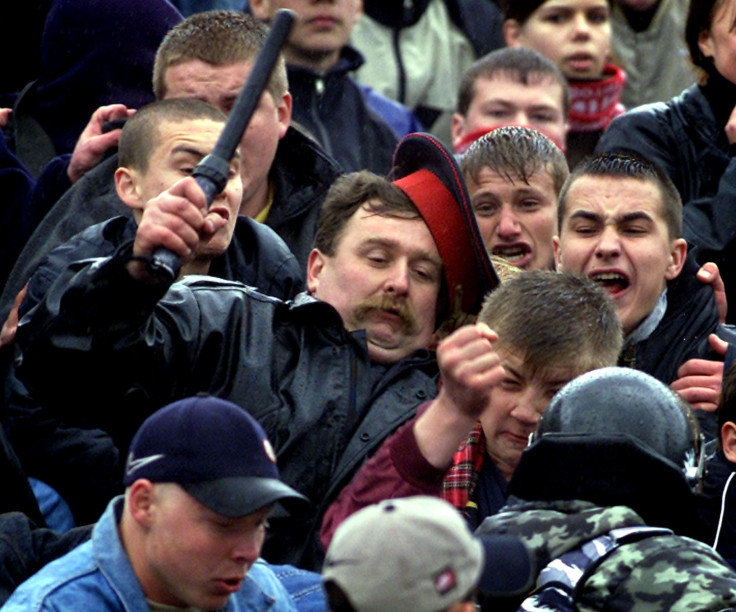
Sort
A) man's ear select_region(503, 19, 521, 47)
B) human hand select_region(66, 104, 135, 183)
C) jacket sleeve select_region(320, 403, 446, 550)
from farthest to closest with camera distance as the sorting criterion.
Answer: man's ear select_region(503, 19, 521, 47), human hand select_region(66, 104, 135, 183), jacket sleeve select_region(320, 403, 446, 550)

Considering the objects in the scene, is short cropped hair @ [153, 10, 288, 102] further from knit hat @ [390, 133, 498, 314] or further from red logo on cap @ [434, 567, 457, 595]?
red logo on cap @ [434, 567, 457, 595]

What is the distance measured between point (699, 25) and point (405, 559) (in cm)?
412

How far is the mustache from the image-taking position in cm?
525

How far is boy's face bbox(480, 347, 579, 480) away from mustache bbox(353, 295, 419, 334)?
53 cm

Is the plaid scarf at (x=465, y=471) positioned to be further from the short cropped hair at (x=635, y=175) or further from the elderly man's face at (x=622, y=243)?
the short cropped hair at (x=635, y=175)

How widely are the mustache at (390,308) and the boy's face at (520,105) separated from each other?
7.44 feet

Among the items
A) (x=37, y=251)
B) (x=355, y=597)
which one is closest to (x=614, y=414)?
(x=355, y=597)

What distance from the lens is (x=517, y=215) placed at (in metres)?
6.30

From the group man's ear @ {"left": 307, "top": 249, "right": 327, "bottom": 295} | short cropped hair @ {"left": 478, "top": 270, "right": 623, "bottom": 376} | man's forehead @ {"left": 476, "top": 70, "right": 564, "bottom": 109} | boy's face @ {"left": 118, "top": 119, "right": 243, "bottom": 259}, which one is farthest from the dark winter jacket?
short cropped hair @ {"left": 478, "top": 270, "right": 623, "bottom": 376}

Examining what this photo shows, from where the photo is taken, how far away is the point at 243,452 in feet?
12.7

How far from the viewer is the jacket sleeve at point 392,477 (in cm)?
432

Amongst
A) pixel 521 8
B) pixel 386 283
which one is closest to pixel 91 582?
pixel 386 283

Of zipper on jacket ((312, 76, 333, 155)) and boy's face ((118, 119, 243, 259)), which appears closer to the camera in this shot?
boy's face ((118, 119, 243, 259))

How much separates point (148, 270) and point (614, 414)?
1159 millimetres
